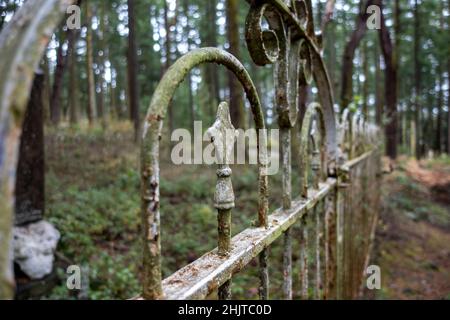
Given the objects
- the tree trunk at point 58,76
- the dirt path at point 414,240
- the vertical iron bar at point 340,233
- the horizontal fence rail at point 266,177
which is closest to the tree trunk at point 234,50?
the tree trunk at point 58,76

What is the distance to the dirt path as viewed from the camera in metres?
5.15

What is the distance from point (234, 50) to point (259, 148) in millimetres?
8860

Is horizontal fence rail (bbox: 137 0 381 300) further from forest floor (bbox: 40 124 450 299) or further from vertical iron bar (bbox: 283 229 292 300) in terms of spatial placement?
forest floor (bbox: 40 124 450 299)

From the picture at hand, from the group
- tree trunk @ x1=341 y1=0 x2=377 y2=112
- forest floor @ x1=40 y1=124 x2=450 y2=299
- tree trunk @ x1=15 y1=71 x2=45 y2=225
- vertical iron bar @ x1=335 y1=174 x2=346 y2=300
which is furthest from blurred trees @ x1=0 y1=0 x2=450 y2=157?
vertical iron bar @ x1=335 y1=174 x2=346 y2=300

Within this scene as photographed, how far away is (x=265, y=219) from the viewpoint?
4.29ft

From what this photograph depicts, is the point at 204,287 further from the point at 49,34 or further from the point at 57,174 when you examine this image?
the point at 57,174

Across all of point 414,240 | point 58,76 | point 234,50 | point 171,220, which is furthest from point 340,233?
point 58,76

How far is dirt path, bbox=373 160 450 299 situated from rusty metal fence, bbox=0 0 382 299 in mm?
2828

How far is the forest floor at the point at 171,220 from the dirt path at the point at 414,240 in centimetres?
2

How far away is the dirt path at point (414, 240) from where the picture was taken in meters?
5.15

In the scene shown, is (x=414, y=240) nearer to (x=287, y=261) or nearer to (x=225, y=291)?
(x=287, y=261)

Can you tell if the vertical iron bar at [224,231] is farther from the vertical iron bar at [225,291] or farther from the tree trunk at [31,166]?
the tree trunk at [31,166]
